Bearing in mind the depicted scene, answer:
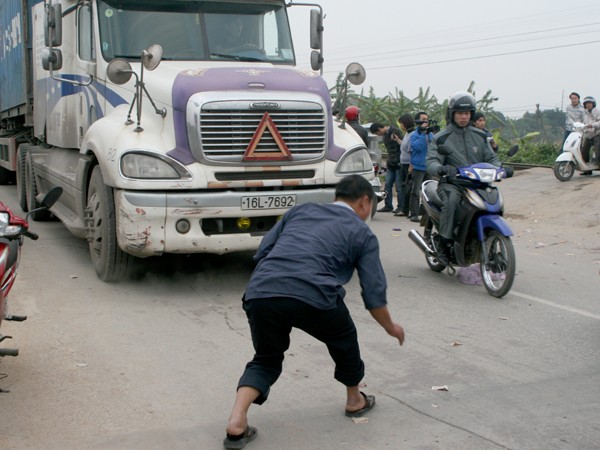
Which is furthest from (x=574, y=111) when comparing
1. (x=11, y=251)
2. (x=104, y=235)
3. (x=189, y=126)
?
(x=11, y=251)

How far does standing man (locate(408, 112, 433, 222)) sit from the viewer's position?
12.5 m

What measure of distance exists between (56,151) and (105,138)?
3.02 metres

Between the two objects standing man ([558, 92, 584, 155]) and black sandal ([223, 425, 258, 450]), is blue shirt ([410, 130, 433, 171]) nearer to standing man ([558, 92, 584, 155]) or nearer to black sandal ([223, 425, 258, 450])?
standing man ([558, 92, 584, 155])

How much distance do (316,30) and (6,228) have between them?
5.45m

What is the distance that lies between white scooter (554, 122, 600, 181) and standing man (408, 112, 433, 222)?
14.7 feet

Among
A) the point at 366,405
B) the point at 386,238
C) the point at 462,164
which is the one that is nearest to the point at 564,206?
the point at 386,238

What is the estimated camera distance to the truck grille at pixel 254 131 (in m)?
→ 7.23

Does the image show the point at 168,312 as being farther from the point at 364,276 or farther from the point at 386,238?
the point at 386,238

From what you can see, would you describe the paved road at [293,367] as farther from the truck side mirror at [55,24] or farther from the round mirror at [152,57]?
the truck side mirror at [55,24]

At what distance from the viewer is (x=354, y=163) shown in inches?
312

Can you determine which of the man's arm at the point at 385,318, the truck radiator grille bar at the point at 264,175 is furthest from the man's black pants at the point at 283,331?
the truck radiator grille bar at the point at 264,175

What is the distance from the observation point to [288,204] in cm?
747

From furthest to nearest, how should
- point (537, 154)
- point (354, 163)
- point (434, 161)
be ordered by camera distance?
point (537, 154)
point (434, 161)
point (354, 163)

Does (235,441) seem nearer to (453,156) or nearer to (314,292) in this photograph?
(314,292)
